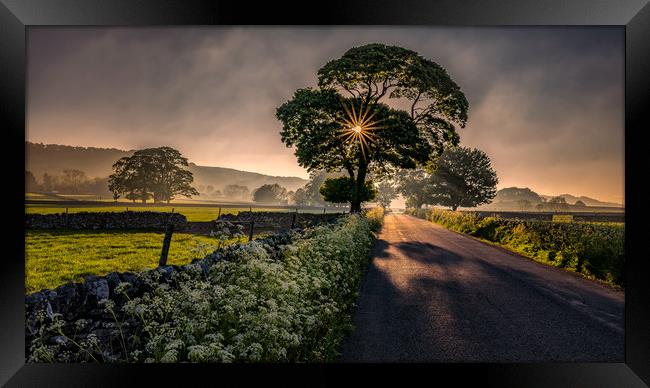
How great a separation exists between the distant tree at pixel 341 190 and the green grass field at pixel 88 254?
11.3 metres

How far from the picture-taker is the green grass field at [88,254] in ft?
34.8

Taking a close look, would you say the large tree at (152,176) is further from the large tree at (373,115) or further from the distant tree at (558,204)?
the distant tree at (558,204)

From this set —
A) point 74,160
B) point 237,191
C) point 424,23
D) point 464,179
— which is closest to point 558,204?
point 464,179

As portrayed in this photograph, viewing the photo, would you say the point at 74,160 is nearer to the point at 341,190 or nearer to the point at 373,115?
the point at 373,115

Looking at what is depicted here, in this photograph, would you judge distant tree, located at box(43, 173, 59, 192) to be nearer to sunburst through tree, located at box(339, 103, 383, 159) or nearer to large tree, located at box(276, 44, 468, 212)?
large tree, located at box(276, 44, 468, 212)

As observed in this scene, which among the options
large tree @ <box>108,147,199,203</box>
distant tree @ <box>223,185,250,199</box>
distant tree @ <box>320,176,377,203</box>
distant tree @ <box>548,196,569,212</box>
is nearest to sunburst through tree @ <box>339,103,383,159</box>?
distant tree @ <box>320,176,377,203</box>

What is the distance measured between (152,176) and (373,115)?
1269cm

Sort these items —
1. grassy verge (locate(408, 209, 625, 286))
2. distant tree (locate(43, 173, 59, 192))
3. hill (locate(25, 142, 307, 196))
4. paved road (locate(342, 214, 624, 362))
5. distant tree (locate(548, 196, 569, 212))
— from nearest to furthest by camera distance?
1. paved road (locate(342, 214, 624, 362))
2. hill (locate(25, 142, 307, 196))
3. distant tree (locate(43, 173, 59, 192))
4. grassy verge (locate(408, 209, 625, 286))
5. distant tree (locate(548, 196, 569, 212))

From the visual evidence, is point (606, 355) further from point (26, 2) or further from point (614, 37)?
point (26, 2)

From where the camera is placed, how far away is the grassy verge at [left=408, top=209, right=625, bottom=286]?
1041 centimetres

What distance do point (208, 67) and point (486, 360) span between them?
7.56 meters

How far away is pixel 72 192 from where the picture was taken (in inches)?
368

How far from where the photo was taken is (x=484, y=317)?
23.0ft

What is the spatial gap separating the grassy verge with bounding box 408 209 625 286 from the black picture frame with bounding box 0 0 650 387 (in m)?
1.77
